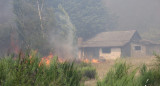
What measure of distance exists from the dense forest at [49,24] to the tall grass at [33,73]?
6.33m

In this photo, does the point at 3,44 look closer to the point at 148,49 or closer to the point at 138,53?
the point at 138,53

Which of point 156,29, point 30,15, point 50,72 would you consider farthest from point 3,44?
point 156,29

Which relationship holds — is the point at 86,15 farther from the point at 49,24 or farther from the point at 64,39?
the point at 49,24

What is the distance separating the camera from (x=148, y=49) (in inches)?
1532

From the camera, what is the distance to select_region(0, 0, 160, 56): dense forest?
2772cm

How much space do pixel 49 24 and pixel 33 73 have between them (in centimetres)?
2649

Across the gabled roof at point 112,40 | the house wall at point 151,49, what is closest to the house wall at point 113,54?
the gabled roof at point 112,40

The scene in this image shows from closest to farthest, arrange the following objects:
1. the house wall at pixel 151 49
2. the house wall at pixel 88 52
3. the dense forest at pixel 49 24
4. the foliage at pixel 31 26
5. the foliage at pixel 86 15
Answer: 1. the foliage at pixel 31 26
2. the dense forest at pixel 49 24
3. the house wall at pixel 88 52
4. the house wall at pixel 151 49
5. the foliage at pixel 86 15

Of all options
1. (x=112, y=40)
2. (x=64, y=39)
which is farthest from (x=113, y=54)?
(x=64, y=39)

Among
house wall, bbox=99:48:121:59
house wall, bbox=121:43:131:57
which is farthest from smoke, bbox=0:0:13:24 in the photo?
house wall, bbox=121:43:131:57

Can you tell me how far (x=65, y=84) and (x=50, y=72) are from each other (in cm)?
60

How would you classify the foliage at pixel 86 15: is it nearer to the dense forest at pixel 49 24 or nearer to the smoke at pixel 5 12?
the dense forest at pixel 49 24

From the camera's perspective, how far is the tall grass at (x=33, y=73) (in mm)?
5312

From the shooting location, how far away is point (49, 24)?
31.9m
